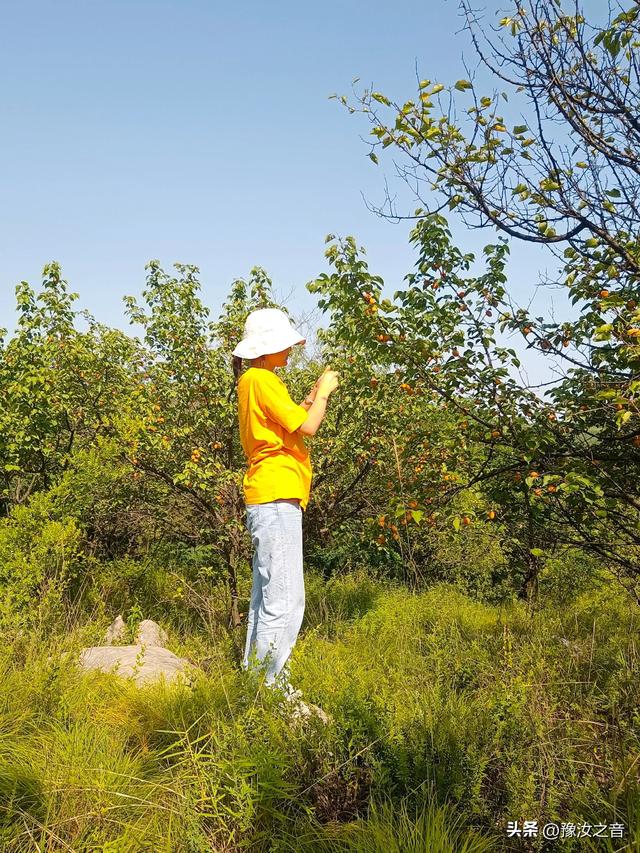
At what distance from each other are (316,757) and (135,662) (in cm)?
182

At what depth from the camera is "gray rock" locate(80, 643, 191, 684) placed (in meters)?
3.42

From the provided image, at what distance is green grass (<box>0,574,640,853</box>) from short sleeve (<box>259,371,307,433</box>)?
112 cm

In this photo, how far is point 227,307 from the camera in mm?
4910

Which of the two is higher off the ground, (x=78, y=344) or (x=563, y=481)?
(x=78, y=344)

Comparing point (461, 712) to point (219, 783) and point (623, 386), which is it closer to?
point (219, 783)

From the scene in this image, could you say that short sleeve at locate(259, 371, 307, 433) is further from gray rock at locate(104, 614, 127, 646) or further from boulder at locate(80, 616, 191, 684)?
gray rock at locate(104, 614, 127, 646)

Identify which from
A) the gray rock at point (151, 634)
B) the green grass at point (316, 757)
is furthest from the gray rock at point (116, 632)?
the green grass at point (316, 757)

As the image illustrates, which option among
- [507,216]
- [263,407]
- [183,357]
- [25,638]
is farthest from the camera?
[183,357]

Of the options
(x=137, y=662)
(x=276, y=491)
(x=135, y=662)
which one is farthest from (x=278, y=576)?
(x=135, y=662)

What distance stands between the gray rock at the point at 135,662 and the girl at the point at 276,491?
0.72 metres

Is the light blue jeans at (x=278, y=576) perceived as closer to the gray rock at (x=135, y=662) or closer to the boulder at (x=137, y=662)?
the boulder at (x=137, y=662)

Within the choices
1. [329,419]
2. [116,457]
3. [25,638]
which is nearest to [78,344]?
[116,457]

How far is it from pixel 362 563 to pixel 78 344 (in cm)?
395

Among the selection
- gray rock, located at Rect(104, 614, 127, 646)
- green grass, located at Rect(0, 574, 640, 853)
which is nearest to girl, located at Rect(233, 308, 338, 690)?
green grass, located at Rect(0, 574, 640, 853)
